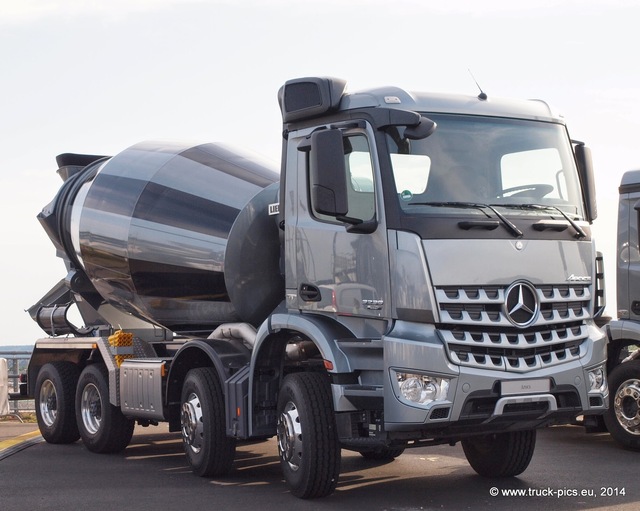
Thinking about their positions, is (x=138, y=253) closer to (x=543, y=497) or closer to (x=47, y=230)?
(x=47, y=230)

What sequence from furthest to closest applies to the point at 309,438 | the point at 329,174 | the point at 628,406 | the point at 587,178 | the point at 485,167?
the point at 628,406
the point at 587,178
the point at 485,167
the point at 309,438
the point at 329,174

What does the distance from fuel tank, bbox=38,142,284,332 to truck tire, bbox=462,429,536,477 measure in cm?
232

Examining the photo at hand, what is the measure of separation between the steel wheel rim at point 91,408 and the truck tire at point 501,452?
485cm

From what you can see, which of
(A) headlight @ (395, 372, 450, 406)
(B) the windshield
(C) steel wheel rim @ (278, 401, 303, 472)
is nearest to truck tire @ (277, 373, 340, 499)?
(C) steel wheel rim @ (278, 401, 303, 472)

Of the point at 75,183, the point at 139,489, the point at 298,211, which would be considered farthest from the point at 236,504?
the point at 75,183

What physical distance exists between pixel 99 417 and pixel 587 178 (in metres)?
6.64

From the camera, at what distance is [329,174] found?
8.16 meters

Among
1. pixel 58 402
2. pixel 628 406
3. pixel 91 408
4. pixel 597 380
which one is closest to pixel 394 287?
pixel 597 380

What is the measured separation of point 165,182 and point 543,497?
5.24 metres

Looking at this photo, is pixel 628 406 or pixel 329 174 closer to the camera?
pixel 329 174

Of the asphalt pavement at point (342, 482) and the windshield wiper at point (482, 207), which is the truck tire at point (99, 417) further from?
the windshield wiper at point (482, 207)

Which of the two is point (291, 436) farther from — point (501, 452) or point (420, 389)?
point (501, 452)

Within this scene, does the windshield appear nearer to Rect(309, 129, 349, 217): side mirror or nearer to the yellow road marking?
Rect(309, 129, 349, 217): side mirror

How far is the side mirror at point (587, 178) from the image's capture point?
30.0 feet
